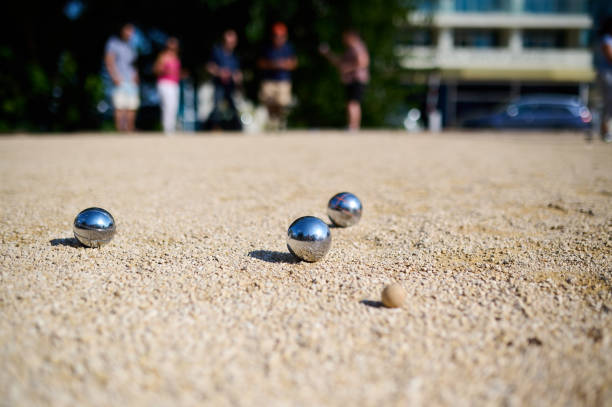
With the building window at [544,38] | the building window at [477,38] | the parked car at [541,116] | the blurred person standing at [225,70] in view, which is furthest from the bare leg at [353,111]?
the building window at [544,38]

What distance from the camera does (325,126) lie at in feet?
52.7

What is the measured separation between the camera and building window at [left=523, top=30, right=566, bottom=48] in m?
39.9

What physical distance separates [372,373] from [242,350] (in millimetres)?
438

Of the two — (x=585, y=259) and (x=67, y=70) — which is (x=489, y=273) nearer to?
(x=585, y=259)

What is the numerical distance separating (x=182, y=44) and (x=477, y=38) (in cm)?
3253

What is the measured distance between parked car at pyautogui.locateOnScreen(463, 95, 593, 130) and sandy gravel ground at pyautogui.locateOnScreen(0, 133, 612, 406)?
46.3 feet

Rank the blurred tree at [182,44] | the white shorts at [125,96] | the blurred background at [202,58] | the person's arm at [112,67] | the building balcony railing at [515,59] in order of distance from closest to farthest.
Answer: the person's arm at [112,67] < the white shorts at [125,96] < the blurred tree at [182,44] < the blurred background at [202,58] < the building balcony railing at [515,59]

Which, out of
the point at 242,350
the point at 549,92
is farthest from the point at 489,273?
the point at 549,92

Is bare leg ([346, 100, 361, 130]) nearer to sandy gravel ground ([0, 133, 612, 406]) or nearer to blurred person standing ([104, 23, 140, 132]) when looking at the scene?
blurred person standing ([104, 23, 140, 132])

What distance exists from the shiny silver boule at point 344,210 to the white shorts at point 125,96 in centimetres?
856

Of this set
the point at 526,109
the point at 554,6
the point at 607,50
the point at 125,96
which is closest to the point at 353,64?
the point at 607,50

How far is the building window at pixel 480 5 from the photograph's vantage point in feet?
130

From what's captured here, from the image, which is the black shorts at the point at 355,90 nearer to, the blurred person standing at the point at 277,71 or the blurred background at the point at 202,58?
the blurred person standing at the point at 277,71

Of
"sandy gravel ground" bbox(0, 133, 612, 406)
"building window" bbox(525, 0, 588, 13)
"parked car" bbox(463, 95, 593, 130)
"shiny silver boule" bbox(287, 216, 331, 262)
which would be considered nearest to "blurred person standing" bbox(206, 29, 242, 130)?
"sandy gravel ground" bbox(0, 133, 612, 406)
